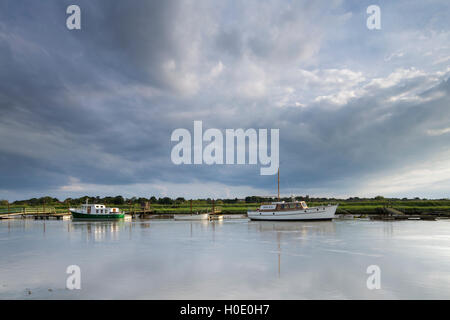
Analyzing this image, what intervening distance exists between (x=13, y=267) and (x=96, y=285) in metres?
7.45

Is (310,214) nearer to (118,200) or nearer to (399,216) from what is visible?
(399,216)

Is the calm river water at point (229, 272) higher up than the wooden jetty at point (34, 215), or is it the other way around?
the calm river water at point (229, 272)

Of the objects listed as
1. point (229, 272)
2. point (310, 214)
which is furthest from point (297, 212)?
point (229, 272)

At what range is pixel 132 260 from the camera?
18766 millimetres

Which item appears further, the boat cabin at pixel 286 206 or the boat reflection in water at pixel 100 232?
the boat cabin at pixel 286 206

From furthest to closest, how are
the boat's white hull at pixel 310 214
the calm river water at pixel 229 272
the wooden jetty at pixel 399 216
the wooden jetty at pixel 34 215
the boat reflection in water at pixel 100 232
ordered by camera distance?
the wooden jetty at pixel 34 215, the wooden jetty at pixel 399 216, the boat's white hull at pixel 310 214, the boat reflection in water at pixel 100 232, the calm river water at pixel 229 272

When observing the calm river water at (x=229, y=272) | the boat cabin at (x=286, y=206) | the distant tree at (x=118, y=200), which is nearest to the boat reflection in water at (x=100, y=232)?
the calm river water at (x=229, y=272)

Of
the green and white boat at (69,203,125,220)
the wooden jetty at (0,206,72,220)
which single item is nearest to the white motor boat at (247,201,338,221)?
the green and white boat at (69,203,125,220)

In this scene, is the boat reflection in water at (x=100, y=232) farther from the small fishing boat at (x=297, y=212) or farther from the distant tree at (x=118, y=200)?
the distant tree at (x=118, y=200)

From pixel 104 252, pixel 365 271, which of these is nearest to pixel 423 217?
pixel 365 271

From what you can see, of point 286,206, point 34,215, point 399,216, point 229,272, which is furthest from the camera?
point 34,215

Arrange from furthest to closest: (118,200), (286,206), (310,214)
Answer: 1. (118,200)
2. (286,206)
3. (310,214)

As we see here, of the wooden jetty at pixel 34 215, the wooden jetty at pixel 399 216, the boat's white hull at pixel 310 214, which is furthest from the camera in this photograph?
the wooden jetty at pixel 34 215

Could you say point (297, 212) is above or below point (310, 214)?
above
